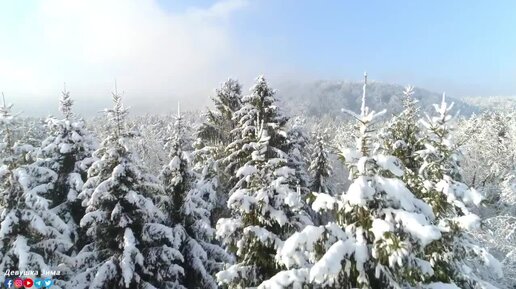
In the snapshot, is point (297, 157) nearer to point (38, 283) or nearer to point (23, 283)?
point (38, 283)

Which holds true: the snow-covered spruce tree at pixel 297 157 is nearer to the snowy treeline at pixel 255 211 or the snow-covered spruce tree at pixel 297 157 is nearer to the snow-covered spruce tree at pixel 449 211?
the snowy treeline at pixel 255 211

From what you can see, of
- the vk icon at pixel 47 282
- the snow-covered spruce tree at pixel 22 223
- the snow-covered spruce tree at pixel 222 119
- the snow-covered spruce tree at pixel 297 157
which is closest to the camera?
the snow-covered spruce tree at pixel 22 223

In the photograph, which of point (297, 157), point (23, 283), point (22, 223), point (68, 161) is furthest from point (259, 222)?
point (297, 157)

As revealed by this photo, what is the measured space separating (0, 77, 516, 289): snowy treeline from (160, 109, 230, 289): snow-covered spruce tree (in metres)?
0.06

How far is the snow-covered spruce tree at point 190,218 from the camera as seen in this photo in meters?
18.4

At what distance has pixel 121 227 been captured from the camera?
16469 millimetres

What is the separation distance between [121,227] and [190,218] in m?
3.34

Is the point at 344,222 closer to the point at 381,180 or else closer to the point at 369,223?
the point at 369,223

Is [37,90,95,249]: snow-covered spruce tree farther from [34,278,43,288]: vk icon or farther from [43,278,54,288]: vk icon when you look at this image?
[34,278,43,288]: vk icon

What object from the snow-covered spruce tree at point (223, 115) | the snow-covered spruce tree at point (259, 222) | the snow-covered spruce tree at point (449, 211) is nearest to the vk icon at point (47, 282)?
the snow-covered spruce tree at point (259, 222)

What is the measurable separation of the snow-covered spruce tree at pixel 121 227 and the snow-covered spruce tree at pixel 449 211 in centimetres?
954

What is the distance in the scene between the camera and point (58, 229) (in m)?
15.2

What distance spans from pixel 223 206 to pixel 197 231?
5.63 meters

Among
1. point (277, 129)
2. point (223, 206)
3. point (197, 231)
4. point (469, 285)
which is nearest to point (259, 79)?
point (277, 129)
